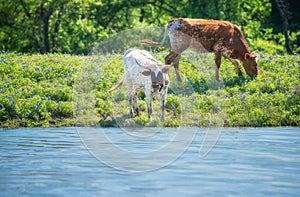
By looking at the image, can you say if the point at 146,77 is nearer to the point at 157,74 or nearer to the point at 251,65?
the point at 157,74

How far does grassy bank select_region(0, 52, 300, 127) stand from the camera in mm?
14625

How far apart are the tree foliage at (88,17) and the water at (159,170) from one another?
14.4m

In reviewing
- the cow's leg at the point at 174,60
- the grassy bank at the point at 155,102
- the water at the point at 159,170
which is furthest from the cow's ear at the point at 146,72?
the cow's leg at the point at 174,60

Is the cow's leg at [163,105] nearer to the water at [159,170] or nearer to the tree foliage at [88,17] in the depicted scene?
the water at [159,170]

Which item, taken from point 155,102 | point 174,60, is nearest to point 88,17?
point 174,60

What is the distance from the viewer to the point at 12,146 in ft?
38.4

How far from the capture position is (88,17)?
3003 centimetres

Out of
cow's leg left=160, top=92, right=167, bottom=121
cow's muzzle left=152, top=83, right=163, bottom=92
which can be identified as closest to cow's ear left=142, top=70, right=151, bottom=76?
cow's muzzle left=152, top=83, right=163, bottom=92

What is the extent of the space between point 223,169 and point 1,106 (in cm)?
676

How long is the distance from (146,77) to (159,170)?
13.6 ft

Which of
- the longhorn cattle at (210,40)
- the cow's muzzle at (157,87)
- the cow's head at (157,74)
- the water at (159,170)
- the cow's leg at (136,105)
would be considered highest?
the longhorn cattle at (210,40)

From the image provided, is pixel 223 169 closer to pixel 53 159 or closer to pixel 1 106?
pixel 53 159

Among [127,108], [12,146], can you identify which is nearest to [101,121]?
[127,108]

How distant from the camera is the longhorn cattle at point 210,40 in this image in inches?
695
